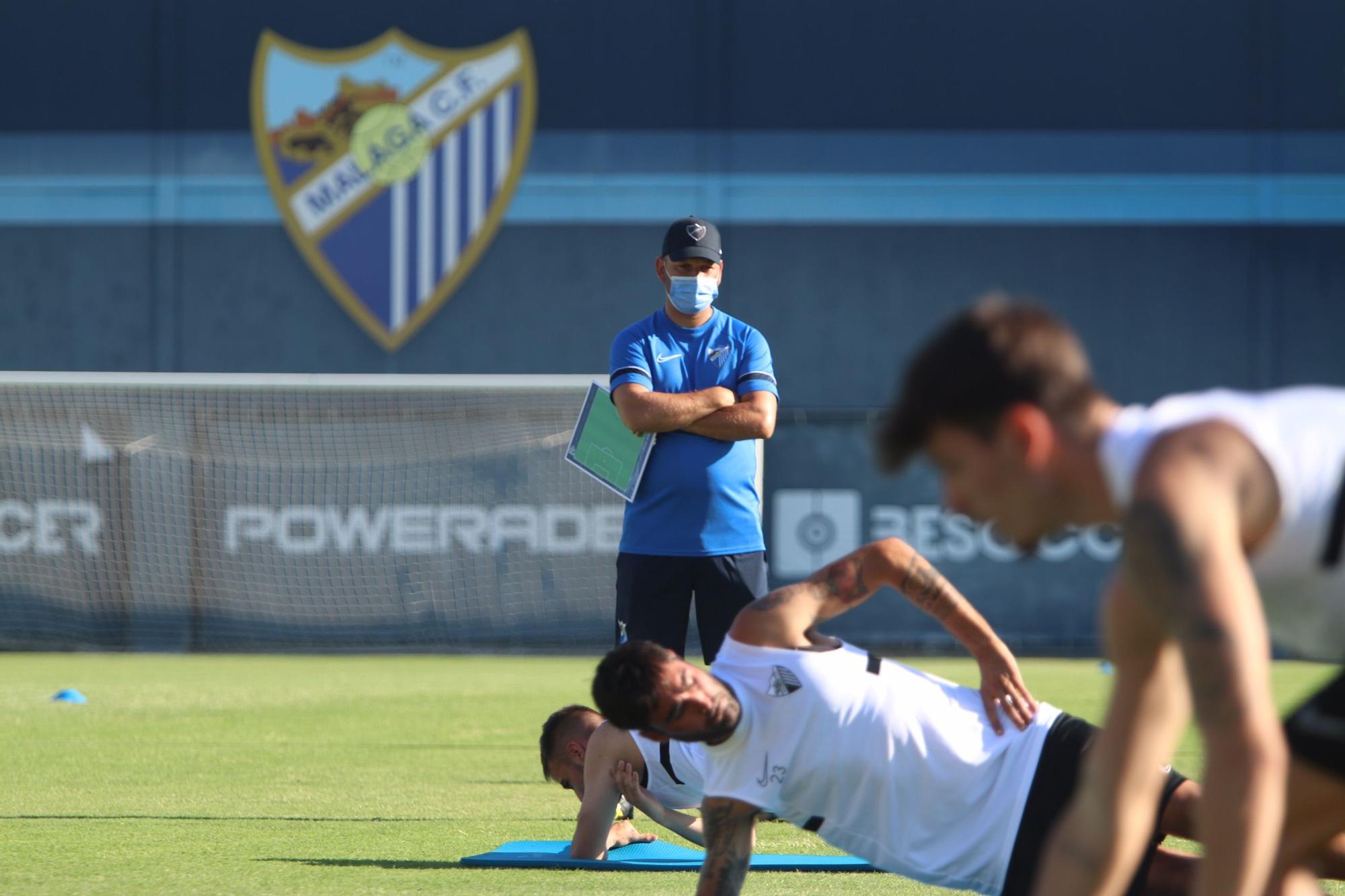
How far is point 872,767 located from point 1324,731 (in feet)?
4.28

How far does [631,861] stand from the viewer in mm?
5344

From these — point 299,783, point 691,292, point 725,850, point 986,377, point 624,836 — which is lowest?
point 299,783

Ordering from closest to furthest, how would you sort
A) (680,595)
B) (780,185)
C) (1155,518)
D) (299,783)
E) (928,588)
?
(1155,518) < (928,588) < (680,595) < (299,783) < (780,185)

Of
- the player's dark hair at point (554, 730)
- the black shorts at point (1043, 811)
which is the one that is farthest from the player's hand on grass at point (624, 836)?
the black shorts at point (1043, 811)

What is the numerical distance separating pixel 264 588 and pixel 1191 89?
38.8 ft

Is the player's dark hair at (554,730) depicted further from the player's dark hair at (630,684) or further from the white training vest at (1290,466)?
the white training vest at (1290,466)

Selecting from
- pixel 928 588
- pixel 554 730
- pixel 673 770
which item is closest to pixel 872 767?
pixel 928 588

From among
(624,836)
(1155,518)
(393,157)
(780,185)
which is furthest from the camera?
(780,185)

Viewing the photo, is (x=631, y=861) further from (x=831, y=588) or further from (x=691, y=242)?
(x=691, y=242)

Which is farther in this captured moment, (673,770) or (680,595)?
(680,595)

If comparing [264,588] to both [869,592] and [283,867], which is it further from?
[869,592]

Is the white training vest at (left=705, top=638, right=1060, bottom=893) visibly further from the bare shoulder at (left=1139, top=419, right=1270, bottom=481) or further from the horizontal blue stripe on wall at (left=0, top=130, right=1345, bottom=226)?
the horizontal blue stripe on wall at (left=0, top=130, right=1345, bottom=226)

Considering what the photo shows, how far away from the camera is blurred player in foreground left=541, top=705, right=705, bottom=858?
5.20 m

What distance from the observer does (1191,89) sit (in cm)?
1897
